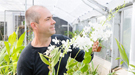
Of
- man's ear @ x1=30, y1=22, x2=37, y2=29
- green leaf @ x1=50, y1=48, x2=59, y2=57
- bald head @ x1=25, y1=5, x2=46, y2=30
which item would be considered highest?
bald head @ x1=25, y1=5, x2=46, y2=30

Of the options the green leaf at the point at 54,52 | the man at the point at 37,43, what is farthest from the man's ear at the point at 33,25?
the green leaf at the point at 54,52

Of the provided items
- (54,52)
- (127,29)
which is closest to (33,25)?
(54,52)

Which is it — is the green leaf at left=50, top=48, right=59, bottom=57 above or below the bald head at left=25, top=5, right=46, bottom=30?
below

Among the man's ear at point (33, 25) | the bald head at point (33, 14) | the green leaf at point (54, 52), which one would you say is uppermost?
the bald head at point (33, 14)

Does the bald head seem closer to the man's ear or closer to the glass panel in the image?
the man's ear

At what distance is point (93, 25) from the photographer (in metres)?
0.33

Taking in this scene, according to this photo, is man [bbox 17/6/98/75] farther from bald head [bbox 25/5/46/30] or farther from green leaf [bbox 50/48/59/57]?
green leaf [bbox 50/48/59/57]

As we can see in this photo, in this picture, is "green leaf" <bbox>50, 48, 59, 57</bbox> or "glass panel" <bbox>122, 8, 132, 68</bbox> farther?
"glass panel" <bbox>122, 8, 132, 68</bbox>

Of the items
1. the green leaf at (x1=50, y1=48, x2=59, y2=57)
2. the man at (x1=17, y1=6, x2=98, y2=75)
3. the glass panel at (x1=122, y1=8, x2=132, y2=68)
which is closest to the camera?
the green leaf at (x1=50, y1=48, x2=59, y2=57)

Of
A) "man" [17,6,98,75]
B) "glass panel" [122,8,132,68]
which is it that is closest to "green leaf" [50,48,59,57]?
"man" [17,6,98,75]

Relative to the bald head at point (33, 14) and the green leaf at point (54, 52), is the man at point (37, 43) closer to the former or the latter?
the bald head at point (33, 14)

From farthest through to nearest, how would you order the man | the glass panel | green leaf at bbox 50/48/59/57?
the glass panel, the man, green leaf at bbox 50/48/59/57

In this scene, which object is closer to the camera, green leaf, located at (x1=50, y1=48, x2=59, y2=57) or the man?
green leaf, located at (x1=50, y1=48, x2=59, y2=57)

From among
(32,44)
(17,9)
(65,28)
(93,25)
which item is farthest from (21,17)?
(93,25)
